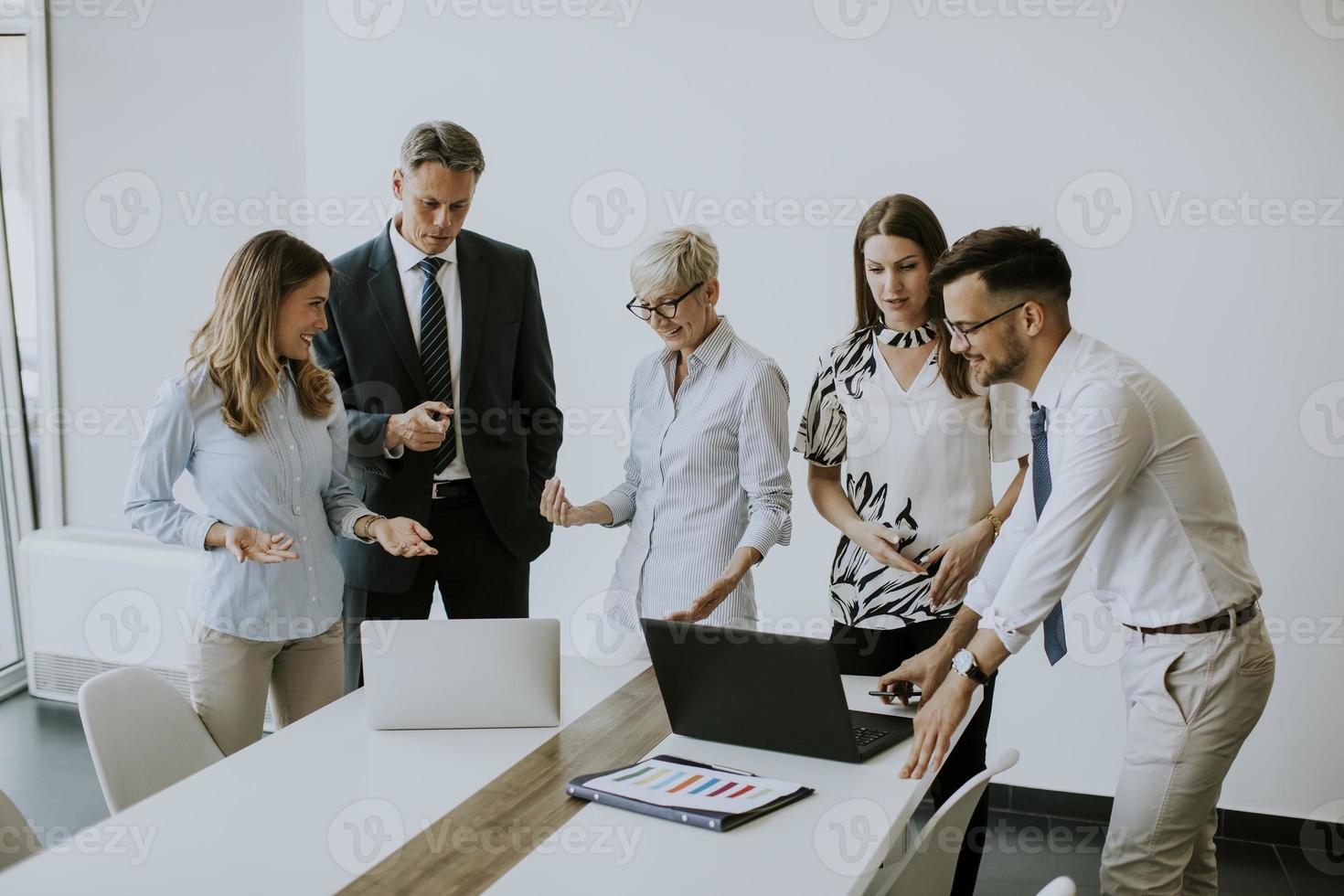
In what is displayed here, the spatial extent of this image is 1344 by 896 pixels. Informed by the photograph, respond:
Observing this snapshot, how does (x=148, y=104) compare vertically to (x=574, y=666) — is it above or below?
above

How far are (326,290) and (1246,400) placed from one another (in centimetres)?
289

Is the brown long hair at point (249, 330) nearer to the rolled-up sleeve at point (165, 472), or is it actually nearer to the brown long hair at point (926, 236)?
the rolled-up sleeve at point (165, 472)

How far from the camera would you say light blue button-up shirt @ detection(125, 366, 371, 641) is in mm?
2863

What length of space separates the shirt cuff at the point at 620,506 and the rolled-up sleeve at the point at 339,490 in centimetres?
63

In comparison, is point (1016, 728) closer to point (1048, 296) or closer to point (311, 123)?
point (1048, 296)

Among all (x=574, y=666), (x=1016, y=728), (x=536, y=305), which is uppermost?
(x=536, y=305)

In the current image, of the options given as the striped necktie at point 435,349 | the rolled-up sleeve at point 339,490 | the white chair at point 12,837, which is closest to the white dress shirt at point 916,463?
the striped necktie at point 435,349

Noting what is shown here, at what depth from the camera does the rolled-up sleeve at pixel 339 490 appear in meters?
3.07

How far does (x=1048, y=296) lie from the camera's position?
2393mm

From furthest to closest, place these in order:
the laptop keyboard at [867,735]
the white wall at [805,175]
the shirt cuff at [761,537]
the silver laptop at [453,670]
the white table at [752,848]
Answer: the white wall at [805,175] → the shirt cuff at [761,537] → the silver laptop at [453,670] → the laptop keyboard at [867,735] → the white table at [752,848]

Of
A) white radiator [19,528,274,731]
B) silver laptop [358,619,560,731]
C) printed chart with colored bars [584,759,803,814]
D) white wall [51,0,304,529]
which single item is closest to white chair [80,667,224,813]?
silver laptop [358,619,560,731]

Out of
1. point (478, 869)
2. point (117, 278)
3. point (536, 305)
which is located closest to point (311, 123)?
point (117, 278)

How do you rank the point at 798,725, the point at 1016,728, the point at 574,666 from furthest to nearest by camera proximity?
the point at 1016,728 < the point at 574,666 < the point at 798,725

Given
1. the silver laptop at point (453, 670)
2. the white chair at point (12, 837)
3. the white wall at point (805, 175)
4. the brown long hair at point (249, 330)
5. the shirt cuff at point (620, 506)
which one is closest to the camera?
the white chair at point (12, 837)
